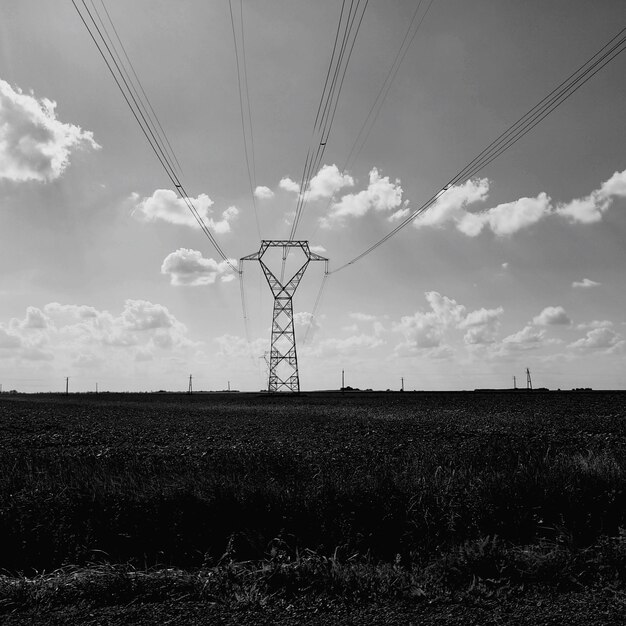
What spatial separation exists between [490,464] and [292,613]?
692 cm

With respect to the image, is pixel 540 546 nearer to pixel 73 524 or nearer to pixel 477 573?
pixel 477 573

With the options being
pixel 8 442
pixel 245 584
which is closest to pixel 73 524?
pixel 245 584

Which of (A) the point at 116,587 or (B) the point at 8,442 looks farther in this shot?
(B) the point at 8,442

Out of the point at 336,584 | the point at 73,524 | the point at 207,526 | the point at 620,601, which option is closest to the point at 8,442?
the point at 73,524

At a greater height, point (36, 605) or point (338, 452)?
point (338, 452)

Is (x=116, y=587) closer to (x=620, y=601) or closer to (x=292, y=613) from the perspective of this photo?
(x=292, y=613)

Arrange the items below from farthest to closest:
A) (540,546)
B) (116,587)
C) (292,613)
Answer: (540,546), (116,587), (292,613)

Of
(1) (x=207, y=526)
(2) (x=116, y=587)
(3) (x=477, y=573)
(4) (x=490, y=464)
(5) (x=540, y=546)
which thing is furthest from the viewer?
(4) (x=490, y=464)

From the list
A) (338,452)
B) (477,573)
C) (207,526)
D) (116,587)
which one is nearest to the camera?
(116,587)

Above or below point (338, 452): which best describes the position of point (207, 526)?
below

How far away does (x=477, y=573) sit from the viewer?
5973 mm

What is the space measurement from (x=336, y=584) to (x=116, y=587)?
92.1 inches

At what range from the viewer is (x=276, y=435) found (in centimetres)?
1836

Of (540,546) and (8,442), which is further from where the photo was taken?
(8,442)
